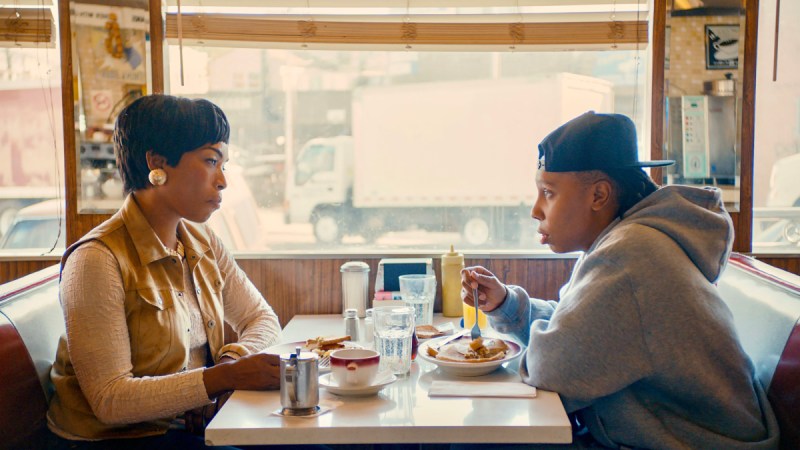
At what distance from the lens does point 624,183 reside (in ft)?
5.67

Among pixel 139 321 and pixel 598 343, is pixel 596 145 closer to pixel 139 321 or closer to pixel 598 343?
pixel 598 343

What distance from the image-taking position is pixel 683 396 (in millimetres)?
1523

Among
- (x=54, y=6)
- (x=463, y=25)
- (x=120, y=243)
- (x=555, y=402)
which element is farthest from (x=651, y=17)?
(x=54, y=6)

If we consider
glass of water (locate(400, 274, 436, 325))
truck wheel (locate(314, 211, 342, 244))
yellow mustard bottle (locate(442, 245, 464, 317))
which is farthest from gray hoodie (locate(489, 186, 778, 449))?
truck wheel (locate(314, 211, 342, 244))

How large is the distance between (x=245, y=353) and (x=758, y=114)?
2.10 m

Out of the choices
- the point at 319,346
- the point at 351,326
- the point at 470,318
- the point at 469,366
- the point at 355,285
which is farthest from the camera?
the point at 355,285

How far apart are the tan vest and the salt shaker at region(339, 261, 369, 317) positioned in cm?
79

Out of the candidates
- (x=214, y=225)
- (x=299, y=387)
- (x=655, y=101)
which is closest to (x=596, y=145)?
(x=299, y=387)

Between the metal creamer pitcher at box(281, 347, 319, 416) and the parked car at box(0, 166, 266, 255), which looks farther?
the parked car at box(0, 166, 266, 255)

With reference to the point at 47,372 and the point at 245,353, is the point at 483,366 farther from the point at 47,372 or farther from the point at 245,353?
the point at 47,372

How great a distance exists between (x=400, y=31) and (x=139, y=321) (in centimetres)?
154

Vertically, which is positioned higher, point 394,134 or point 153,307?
point 394,134

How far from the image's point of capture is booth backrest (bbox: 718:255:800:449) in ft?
5.31

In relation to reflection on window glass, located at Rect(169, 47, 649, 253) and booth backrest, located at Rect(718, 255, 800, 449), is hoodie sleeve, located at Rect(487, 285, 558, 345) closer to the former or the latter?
booth backrest, located at Rect(718, 255, 800, 449)
